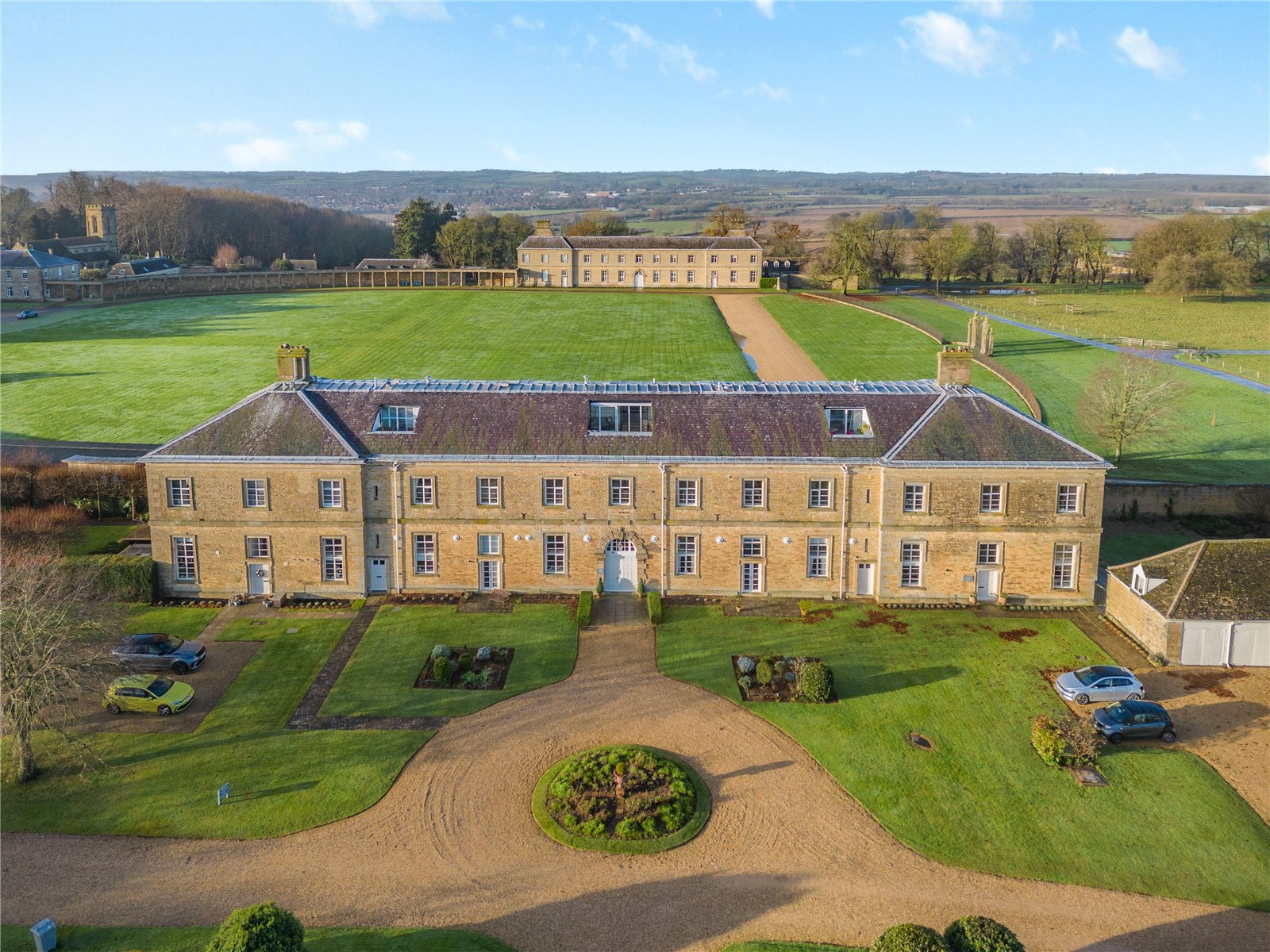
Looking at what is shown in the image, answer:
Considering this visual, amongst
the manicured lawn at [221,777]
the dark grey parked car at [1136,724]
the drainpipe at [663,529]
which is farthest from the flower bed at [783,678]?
the manicured lawn at [221,777]

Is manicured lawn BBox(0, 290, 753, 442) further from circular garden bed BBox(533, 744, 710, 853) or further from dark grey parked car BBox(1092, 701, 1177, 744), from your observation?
dark grey parked car BBox(1092, 701, 1177, 744)

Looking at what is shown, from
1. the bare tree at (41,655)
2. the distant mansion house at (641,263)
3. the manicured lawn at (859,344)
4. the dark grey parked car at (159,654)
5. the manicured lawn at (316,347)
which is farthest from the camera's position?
the distant mansion house at (641,263)

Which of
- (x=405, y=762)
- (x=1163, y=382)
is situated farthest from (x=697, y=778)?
(x=1163, y=382)

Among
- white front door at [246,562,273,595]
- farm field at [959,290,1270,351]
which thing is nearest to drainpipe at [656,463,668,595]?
white front door at [246,562,273,595]

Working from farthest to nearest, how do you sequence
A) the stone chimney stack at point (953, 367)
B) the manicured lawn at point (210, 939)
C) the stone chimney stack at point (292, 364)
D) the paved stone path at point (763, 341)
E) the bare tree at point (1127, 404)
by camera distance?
1. the paved stone path at point (763, 341)
2. the bare tree at point (1127, 404)
3. the stone chimney stack at point (292, 364)
4. the stone chimney stack at point (953, 367)
5. the manicured lawn at point (210, 939)

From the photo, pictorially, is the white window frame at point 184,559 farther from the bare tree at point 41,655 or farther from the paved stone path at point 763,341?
the paved stone path at point 763,341

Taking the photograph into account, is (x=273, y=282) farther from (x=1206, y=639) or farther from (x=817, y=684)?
(x=1206, y=639)
